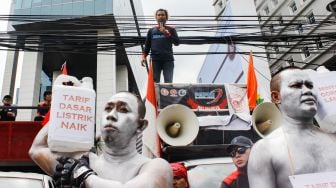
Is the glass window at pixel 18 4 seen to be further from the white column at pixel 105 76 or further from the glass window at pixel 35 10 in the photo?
the white column at pixel 105 76

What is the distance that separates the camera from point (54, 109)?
7.01 ft

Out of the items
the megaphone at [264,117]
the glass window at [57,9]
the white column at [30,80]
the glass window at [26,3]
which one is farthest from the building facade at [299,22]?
the megaphone at [264,117]

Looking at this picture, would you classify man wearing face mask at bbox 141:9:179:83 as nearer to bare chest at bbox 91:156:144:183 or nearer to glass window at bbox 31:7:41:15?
bare chest at bbox 91:156:144:183

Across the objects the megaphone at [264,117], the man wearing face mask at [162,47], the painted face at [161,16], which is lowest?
the megaphone at [264,117]

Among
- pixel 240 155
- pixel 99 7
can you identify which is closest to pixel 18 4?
pixel 99 7

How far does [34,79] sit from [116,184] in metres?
19.8

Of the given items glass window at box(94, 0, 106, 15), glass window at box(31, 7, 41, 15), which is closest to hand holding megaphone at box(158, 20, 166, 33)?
glass window at box(94, 0, 106, 15)

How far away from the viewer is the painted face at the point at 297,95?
86.0 inches

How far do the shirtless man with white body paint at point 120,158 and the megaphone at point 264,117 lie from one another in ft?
6.04

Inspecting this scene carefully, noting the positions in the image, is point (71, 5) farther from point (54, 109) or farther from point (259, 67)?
point (54, 109)

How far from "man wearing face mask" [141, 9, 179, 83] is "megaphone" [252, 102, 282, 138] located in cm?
221

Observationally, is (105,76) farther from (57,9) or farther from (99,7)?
(57,9)

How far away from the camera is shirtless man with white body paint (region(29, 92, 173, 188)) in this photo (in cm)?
190

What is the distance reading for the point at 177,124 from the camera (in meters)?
4.30
